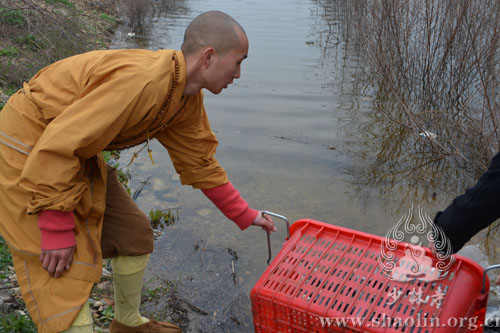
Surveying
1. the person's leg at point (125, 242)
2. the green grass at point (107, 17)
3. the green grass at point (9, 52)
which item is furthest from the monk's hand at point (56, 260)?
the green grass at point (107, 17)

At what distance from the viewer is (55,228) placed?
1.94 metres

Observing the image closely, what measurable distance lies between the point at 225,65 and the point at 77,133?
2.38ft

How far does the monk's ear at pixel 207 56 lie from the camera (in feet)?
7.10

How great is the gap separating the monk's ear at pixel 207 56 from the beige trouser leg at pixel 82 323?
1180 millimetres

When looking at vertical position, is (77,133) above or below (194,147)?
above

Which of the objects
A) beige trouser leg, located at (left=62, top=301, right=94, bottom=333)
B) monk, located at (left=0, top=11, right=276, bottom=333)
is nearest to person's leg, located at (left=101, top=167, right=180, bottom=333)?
monk, located at (left=0, top=11, right=276, bottom=333)

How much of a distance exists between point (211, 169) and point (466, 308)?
57.3 inches

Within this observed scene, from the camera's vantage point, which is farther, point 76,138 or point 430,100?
point 430,100

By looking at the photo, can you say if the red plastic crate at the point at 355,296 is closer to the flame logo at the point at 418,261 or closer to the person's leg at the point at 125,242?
the flame logo at the point at 418,261

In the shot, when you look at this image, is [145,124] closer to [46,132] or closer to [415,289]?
[46,132]

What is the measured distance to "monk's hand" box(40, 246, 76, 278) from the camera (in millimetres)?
1952

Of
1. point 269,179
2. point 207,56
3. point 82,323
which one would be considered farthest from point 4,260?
point 269,179

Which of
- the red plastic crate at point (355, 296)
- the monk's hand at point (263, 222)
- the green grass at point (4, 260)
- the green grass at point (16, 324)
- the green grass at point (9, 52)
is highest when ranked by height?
→ the red plastic crate at point (355, 296)

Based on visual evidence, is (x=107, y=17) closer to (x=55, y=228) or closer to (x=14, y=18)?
(x=14, y=18)
